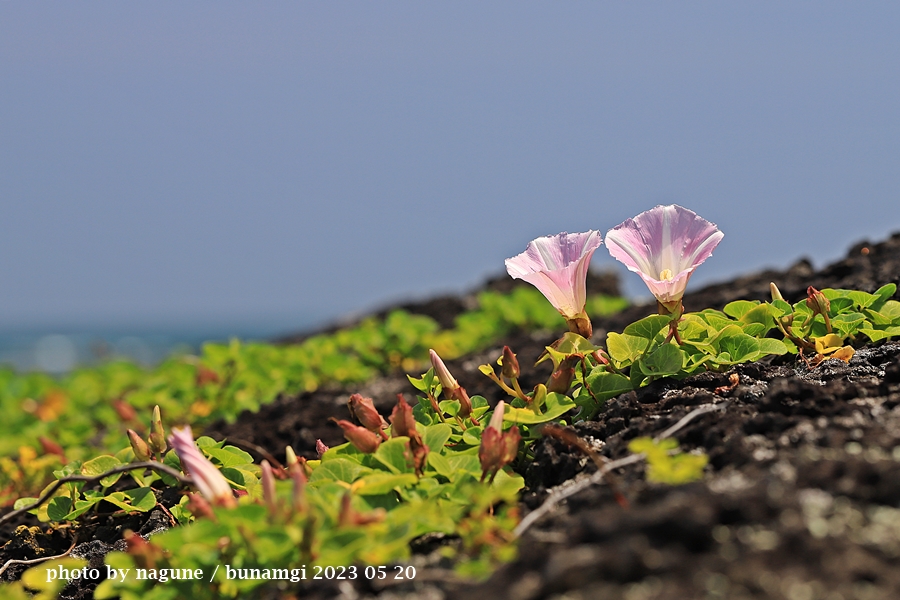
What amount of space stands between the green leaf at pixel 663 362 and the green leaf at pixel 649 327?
7 centimetres

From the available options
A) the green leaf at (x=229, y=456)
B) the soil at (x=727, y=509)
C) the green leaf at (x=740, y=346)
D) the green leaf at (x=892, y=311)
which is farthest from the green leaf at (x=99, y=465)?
the green leaf at (x=892, y=311)

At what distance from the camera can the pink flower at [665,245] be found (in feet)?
7.77

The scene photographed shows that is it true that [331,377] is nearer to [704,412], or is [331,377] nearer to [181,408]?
[181,408]

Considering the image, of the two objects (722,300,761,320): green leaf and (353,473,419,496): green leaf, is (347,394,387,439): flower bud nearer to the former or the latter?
(353,473,419,496): green leaf

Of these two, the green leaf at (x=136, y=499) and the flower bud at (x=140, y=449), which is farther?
the flower bud at (x=140, y=449)

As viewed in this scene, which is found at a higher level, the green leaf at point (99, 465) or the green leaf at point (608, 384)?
the green leaf at point (608, 384)

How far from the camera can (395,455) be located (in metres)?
2.04

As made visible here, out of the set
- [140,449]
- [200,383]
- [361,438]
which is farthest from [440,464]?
[200,383]

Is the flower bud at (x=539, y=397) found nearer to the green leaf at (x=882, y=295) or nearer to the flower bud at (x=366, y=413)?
the flower bud at (x=366, y=413)

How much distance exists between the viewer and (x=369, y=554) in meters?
1.53

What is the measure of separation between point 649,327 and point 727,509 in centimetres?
112

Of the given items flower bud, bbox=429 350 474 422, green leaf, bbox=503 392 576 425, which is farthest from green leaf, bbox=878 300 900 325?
flower bud, bbox=429 350 474 422

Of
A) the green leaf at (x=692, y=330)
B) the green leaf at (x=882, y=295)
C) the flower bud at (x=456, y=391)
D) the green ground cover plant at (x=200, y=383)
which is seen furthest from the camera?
the green ground cover plant at (x=200, y=383)

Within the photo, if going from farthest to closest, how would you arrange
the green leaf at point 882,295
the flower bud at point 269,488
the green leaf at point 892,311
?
the green leaf at point 882,295, the green leaf at point 892,311, the flower bud at point 269,488
